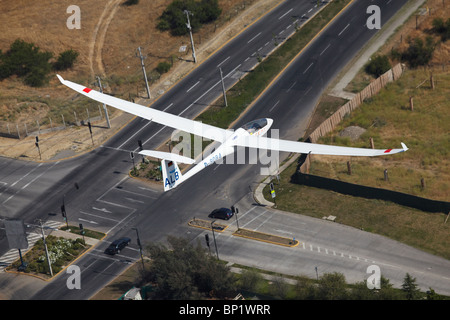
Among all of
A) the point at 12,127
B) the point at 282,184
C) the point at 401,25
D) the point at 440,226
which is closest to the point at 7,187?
the point at 12,127

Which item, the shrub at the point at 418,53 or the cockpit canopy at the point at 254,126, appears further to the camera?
the shrub at the point at 418,53

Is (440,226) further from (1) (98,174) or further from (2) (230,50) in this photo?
(2) (230,50)

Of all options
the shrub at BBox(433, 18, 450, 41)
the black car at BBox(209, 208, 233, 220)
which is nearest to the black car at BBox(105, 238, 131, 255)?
the black car at BBox(209, 208, 233, 220)

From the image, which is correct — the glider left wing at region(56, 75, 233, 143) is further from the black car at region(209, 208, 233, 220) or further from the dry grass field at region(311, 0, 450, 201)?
the dry grass field at region(311, 0, 450, 201)

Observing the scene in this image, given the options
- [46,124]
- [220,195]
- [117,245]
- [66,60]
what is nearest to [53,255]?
[117,245]

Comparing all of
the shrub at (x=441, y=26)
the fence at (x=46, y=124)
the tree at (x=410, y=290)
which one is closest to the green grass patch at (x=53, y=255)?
the fence at (x=46, y=124)

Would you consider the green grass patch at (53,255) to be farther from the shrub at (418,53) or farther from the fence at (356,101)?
the shrub at (418,53)
